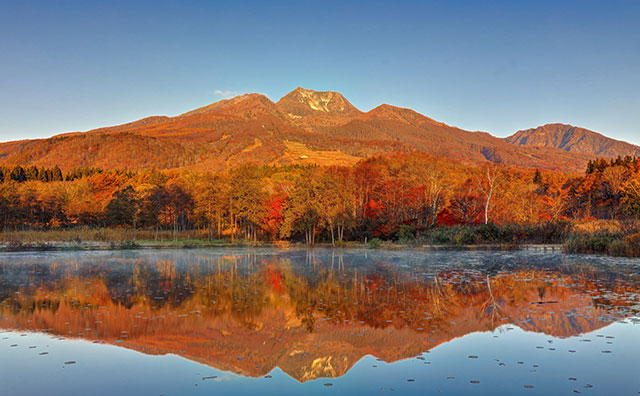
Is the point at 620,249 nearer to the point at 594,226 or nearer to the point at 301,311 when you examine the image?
the point at 594,226

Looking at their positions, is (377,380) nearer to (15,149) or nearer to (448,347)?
(448,347)

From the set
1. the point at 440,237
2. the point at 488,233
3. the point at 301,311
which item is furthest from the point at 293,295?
the point at 440,237

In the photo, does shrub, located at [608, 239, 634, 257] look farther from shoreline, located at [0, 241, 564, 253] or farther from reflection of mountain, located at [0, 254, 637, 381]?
reflection of mountain, located at [0, 254, 637, 381]

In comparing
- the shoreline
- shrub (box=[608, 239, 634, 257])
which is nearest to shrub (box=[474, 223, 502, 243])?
the shoreline

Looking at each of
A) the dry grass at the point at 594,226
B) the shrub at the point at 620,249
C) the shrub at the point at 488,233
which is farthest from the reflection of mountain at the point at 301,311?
the shrub at the point at 488,233

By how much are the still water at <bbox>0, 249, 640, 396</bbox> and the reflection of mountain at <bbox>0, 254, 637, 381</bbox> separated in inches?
1.8

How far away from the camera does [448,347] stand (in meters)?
9.12

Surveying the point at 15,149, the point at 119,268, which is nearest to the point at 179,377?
the point at 119,268

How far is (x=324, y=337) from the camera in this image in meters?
9.83

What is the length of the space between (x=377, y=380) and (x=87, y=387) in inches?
179

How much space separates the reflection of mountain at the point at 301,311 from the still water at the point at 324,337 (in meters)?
0.05

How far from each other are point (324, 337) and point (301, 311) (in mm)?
2873

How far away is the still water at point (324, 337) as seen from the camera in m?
7.23

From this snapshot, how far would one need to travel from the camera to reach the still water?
23.7ft
